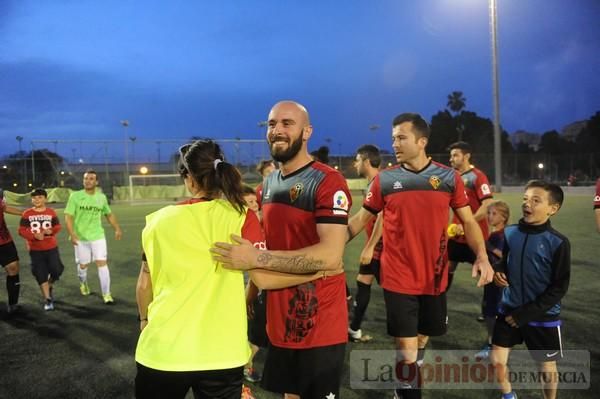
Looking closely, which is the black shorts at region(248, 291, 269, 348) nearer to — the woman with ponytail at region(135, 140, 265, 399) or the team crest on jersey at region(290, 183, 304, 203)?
the team crest on jersey at region(290, 183, 304, 203)

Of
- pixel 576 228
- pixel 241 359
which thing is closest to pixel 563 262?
pixel 241 359

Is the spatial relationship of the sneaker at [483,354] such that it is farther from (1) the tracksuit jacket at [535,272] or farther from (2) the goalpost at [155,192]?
(2) the goalpost at [155,192]

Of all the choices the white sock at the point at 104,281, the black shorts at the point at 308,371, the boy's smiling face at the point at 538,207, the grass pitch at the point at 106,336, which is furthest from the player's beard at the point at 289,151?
the white sock at the point at 104,281

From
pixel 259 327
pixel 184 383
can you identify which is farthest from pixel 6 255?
pixel 184 383

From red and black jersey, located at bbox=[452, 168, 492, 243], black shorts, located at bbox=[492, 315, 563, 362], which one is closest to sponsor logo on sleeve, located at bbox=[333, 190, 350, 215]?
black shorts, located at bbox=[492, 315, 563, 362]

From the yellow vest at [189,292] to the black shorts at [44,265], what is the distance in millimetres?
6159

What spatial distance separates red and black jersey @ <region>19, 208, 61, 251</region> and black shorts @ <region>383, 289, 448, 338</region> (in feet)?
20.1

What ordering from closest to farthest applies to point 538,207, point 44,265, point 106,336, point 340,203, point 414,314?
point 340,203
point 538,207
point 414,314
point 106,336
point 44,265

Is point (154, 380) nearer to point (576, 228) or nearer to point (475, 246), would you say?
point (475, 246)

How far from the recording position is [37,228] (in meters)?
7.53

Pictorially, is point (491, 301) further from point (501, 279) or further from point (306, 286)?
point (306, 286)

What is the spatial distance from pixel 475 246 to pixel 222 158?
2.57m

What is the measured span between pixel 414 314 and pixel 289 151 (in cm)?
197

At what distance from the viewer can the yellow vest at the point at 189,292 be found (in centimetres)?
224
